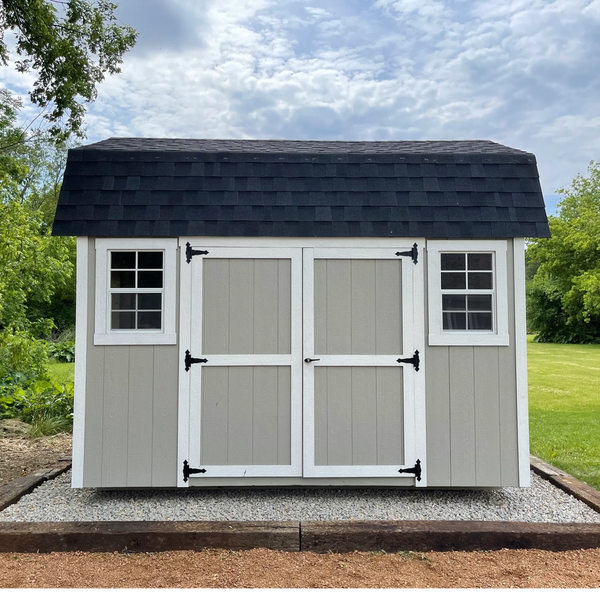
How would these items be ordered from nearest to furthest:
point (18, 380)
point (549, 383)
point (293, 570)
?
1. point (293, 570)
2. point (18, 380)
3. point (549, 383)

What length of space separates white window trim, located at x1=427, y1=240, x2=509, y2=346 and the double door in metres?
0.13

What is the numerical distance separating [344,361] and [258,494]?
1359 mm

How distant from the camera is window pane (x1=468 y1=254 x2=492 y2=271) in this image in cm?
399

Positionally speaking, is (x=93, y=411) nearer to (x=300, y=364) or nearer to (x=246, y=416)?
(x=246, y=416)

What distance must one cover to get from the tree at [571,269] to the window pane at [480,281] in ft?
67.8

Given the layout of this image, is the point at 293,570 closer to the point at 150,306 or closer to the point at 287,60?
the point at 150,306

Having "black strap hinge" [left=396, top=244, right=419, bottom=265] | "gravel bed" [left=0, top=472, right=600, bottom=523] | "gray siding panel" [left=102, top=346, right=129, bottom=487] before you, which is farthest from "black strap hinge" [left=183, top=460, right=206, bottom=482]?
"black strap hinge" [left=396, top=244, right=419, bottom=265]

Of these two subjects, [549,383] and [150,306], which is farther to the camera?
[549,383]

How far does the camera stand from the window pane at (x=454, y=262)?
13.1 feet

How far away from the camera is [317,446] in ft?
12.7

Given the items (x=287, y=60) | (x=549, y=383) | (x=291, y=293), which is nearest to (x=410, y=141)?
(x=291, y=293)

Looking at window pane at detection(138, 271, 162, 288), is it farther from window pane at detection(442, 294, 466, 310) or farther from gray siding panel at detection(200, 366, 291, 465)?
window pane at detection(442, 294, 466, 310)

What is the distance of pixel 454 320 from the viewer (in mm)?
3988

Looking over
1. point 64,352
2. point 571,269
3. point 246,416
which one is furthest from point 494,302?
point 571,269
